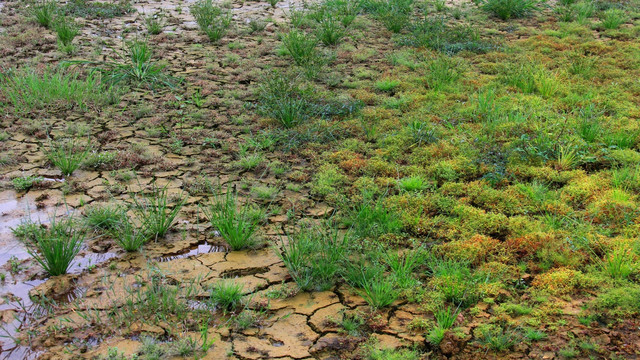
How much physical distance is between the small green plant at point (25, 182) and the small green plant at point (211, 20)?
3793 mm

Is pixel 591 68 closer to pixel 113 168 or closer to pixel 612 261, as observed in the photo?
pixel 612 261

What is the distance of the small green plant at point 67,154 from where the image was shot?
15.4ft

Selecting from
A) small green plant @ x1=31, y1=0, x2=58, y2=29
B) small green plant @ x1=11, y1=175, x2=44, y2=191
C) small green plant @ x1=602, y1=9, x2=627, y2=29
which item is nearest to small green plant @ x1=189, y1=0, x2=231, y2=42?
small green plant @ x1=31, y1=0, x2=58, y2=29

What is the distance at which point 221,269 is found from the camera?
12.1 feet

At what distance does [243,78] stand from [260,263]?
134 inches

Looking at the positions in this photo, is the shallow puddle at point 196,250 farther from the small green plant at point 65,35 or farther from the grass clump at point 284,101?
the small green plant at point 65,35

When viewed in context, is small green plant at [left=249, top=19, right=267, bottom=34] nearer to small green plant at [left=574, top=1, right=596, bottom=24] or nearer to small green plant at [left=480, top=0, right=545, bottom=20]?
small green plant at [left=480, top=0, right=545, bottom=20]

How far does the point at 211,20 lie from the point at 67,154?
3.73 m

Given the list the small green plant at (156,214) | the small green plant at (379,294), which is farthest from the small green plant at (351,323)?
the small green plant at (156,214)

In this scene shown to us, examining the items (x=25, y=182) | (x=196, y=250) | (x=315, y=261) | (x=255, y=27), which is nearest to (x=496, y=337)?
(x=315, y=261)

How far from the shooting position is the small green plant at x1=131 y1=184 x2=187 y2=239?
12.8 ft

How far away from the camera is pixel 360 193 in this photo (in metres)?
4.50

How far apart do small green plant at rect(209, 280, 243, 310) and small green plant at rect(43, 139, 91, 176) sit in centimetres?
206

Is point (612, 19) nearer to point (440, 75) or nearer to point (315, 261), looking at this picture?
point (440, 75)
